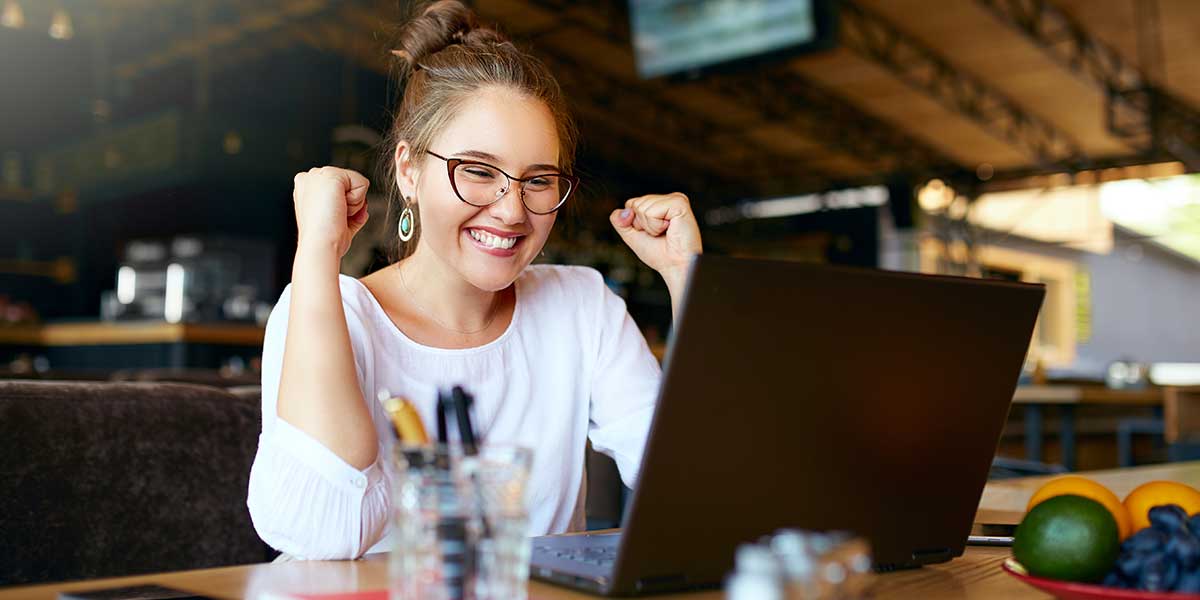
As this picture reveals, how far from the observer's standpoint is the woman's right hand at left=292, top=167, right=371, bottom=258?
1167 mm

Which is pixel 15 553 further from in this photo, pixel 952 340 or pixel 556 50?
pixel 556 50

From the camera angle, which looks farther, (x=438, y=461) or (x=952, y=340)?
(x=952, y=340)

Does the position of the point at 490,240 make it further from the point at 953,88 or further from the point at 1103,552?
the point at 953,88

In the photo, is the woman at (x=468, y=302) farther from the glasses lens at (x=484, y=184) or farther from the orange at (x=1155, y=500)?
the orange at (x=1155, y=500)

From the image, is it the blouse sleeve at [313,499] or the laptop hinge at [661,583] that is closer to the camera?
the laptop hinge at [661,583]

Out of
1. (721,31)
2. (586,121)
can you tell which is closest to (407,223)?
(586,121)

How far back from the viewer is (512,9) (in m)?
9.55

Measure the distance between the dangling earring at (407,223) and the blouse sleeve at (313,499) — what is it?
460 millimetres

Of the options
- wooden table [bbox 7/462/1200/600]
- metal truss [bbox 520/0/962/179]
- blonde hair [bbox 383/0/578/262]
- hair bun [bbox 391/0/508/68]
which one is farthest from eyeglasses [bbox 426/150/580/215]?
metal truss [bbox 520/0/962/179]

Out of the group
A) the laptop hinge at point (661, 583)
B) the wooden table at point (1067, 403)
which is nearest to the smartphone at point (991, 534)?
the laptop hinge at point (661, 583)

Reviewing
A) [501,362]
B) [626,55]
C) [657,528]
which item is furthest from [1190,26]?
[657,528]

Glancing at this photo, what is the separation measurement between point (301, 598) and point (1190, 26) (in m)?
9.25

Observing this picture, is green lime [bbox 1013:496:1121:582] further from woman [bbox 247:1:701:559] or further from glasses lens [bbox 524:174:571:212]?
glasses lens [bbox 524:174:571:212]

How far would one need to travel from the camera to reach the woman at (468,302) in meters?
1.11
